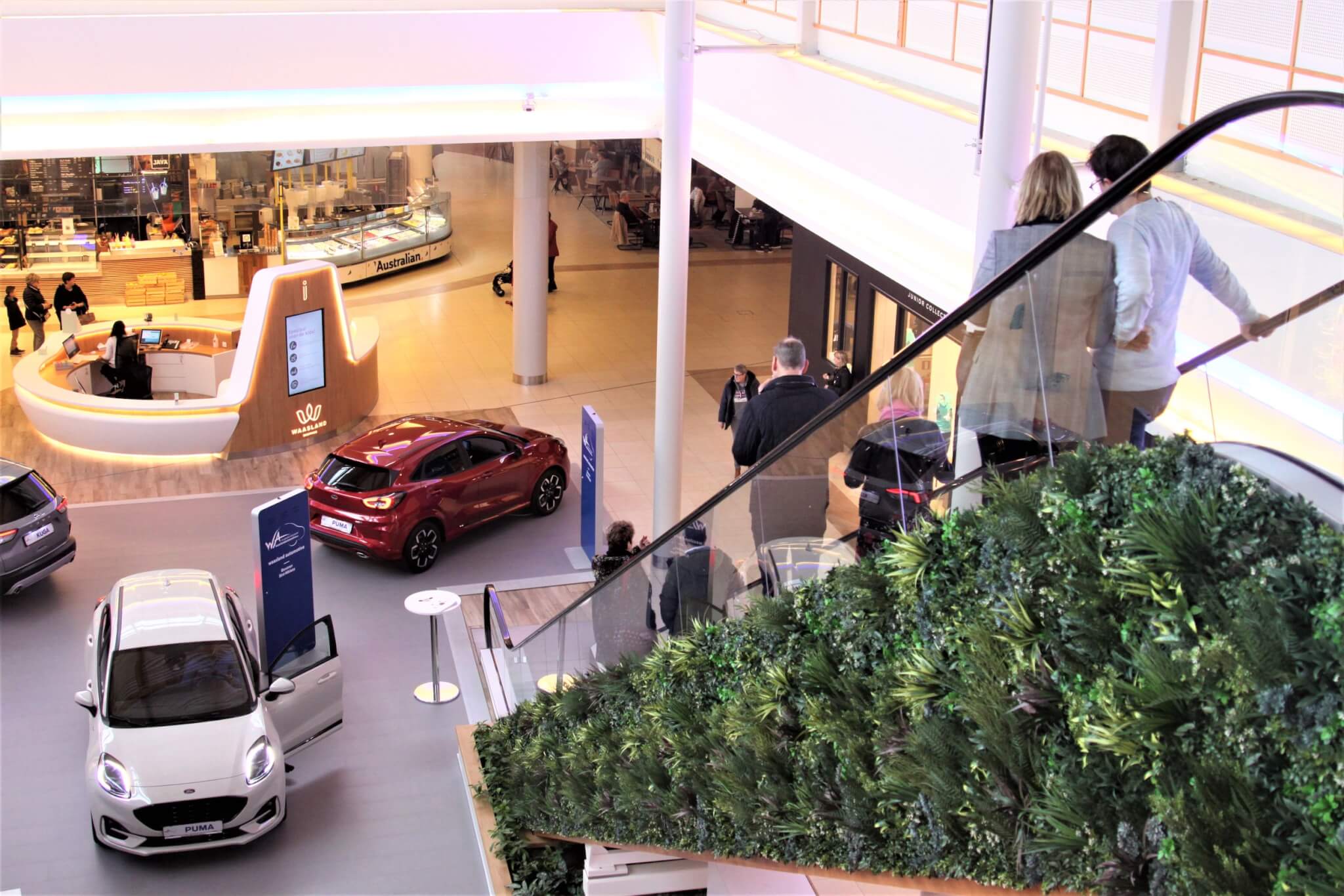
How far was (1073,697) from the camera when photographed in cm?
273

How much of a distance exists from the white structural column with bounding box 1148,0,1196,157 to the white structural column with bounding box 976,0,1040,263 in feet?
6.89

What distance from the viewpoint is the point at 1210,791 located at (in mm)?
2400

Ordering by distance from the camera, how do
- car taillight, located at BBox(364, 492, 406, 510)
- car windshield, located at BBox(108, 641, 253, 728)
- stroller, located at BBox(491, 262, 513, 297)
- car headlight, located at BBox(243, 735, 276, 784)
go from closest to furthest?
car headlight, located at BBox(243, 735, 276, 784) < car windshield, located at BBox(108, 641, 253, 728) < car taillight, located at BBox(364, 492, 406, 510) < stroller, located at BBox(491, 262, 513, 297)

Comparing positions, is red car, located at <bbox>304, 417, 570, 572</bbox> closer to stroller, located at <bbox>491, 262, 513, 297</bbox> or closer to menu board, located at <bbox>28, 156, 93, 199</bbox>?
stroller, located at <bbox>491, 262, 513, 297</bbox>

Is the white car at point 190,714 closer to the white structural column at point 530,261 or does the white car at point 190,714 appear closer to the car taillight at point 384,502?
the car taillight at point 384,502

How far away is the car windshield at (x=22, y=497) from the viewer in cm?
1063

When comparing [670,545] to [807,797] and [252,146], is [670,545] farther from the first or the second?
[252,146]

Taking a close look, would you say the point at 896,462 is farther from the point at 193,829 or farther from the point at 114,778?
the point at 114,778

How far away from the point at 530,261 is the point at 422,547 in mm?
5793

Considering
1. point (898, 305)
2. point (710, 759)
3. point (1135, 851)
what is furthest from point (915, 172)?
point (1135, 851)

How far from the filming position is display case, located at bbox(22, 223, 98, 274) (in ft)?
67.3

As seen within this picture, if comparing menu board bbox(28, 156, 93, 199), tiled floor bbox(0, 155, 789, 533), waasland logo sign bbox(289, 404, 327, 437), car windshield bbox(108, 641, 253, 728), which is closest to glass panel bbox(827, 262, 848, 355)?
tiled floor bbox(0, 155, 789, 533)

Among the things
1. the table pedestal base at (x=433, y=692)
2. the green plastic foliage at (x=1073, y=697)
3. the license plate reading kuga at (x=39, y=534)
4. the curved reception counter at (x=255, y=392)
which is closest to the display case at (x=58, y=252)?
the curved reception counter at (x=255, y=392)

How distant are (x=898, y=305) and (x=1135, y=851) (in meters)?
10.3
